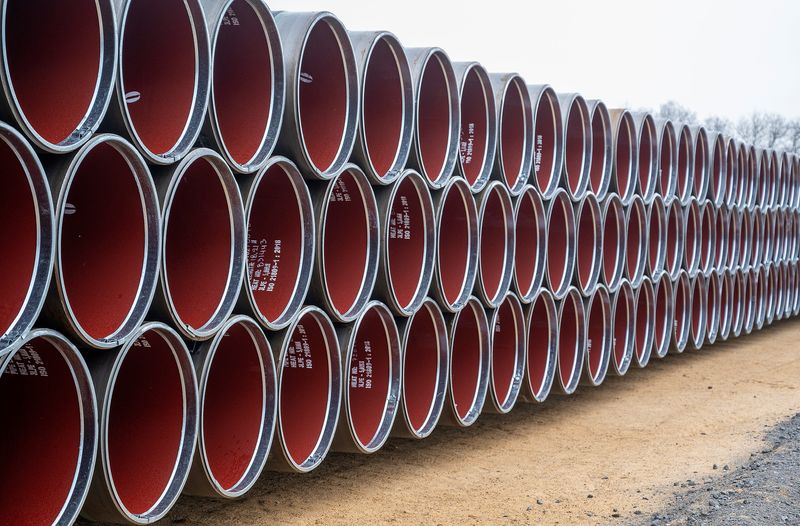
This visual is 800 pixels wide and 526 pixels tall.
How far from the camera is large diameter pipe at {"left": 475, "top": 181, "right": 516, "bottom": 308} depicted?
678 centimetres

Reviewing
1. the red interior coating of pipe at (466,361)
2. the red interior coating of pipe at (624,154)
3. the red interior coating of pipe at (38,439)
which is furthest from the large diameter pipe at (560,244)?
the red interior coating of pipe at (38,439)

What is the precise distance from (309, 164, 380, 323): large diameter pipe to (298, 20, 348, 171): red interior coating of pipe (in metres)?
0.18

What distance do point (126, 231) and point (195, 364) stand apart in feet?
2.30

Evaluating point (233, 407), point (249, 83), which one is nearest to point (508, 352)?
point (233, 407)

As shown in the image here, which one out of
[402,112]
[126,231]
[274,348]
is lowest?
[274,348]

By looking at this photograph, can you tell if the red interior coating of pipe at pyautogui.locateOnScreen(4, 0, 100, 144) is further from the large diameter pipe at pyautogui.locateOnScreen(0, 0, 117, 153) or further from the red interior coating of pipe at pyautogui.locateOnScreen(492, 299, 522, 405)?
the red interior coating of pipe at pyautogui.locateOnScreen(492, 299, 522, 405)

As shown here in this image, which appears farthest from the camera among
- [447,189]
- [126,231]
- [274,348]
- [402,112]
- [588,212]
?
[588,212]

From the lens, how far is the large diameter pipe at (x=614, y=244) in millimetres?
8609

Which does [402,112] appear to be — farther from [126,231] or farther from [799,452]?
[799,452]

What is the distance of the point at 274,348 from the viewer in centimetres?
466

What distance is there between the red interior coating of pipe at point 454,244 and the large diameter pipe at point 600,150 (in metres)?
2.20

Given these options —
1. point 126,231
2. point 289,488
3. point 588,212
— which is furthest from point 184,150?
point 588,212

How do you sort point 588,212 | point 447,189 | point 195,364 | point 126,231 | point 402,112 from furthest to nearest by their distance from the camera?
point 588,212
point 447,189
point 402,112
point 195,364
point 126,231

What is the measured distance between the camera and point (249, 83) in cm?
462
